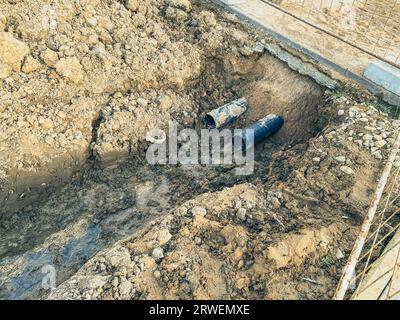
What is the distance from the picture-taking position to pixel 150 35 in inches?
303

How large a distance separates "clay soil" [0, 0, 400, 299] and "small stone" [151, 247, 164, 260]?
1cm

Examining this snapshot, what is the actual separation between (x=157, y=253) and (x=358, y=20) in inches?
333

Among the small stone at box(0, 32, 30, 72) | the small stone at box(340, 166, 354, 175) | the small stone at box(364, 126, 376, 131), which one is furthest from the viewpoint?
the small stone at box(0, 32, 30, 72)

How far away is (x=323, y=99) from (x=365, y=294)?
12.6 ft

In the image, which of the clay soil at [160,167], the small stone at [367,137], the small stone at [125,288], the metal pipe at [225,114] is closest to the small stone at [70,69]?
the clay soil at [160,167]

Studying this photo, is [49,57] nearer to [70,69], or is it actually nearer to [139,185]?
[70,69]

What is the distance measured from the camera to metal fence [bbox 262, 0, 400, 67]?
8531 millimetres

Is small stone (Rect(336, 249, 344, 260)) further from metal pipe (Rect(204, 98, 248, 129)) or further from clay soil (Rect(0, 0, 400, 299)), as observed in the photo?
metal pipe (Rect(204, 98, 248, 129))

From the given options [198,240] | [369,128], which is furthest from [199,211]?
[369,128]

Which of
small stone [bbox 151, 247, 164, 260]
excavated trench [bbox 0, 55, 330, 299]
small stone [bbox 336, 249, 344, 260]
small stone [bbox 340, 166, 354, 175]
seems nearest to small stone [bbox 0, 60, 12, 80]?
excavated trench [bbox 0, 55, 330, 299]

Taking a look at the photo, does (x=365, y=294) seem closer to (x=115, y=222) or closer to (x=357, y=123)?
(x=357, y=123)

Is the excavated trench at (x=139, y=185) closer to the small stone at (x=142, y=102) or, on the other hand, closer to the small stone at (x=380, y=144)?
the small stone at (x=142, y=102)

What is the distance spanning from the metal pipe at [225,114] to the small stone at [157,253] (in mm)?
3475

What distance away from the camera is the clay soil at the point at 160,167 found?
4.41 m
